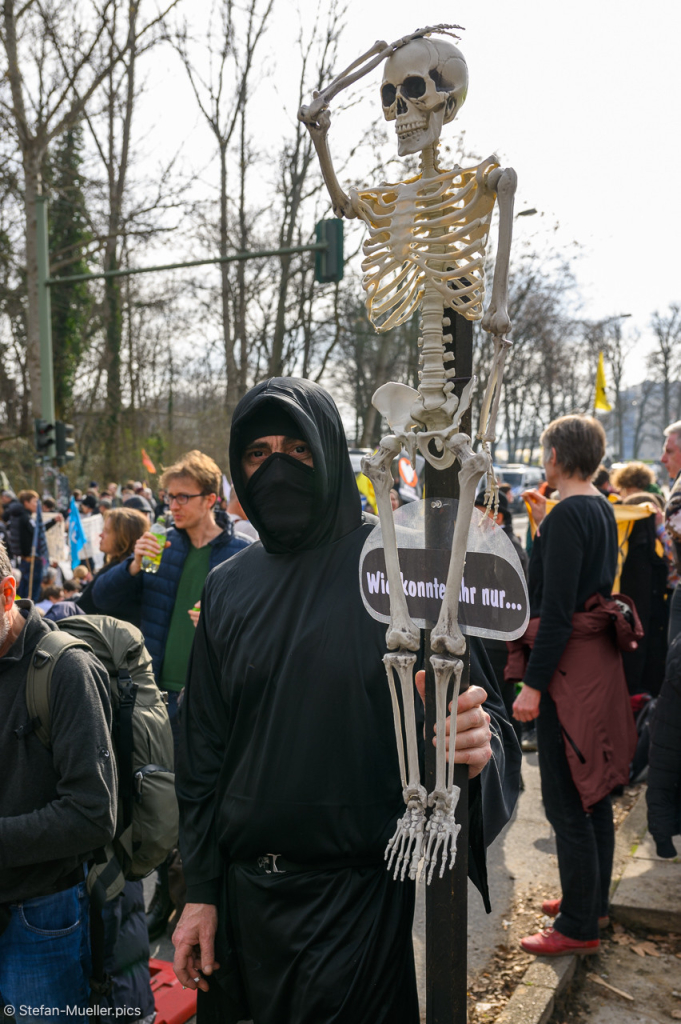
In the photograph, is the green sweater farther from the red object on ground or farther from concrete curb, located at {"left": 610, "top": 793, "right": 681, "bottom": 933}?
concrete curb, located at {"left": 610, "top": 793, "right": 681, "bottom": 933}

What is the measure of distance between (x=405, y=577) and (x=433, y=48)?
3.35ft

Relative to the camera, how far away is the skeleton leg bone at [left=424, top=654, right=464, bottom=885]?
144 centimetres

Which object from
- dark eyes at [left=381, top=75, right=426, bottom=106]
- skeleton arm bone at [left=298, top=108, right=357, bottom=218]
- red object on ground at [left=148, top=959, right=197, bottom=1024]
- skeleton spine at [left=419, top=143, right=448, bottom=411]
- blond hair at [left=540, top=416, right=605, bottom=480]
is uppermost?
dark eyes at [left=381, top=75, right=426, bottom=106]

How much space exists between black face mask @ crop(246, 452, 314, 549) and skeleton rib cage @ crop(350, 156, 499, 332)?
64cm

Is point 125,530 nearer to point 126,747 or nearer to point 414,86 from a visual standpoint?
point 126,747

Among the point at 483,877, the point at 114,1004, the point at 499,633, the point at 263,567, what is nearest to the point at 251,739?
the point at 263,567

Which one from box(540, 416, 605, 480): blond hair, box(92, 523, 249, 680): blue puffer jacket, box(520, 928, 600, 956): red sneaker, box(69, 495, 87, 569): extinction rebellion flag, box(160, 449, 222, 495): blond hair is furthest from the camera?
box(69, 495, 87, 569): extinction rebellion flag

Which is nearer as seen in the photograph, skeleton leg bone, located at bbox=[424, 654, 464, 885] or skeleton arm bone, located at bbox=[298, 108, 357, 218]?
skeleton leg bone, located at bbox=[424, 654, 464, 885]

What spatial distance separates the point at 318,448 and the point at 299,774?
78 cm

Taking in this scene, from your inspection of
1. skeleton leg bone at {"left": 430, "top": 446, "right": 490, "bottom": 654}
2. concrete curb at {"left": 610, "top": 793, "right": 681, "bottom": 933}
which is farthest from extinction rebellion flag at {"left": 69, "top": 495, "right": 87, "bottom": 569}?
skeleton leg bone at {"left": 430, "top": 446, "right": 490, "bottom": 654}

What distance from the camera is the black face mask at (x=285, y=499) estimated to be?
208 centimetres

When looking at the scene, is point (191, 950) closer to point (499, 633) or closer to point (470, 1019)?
point (499, 633)

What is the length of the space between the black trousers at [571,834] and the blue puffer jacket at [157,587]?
1751mm

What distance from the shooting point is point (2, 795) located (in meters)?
2.24
